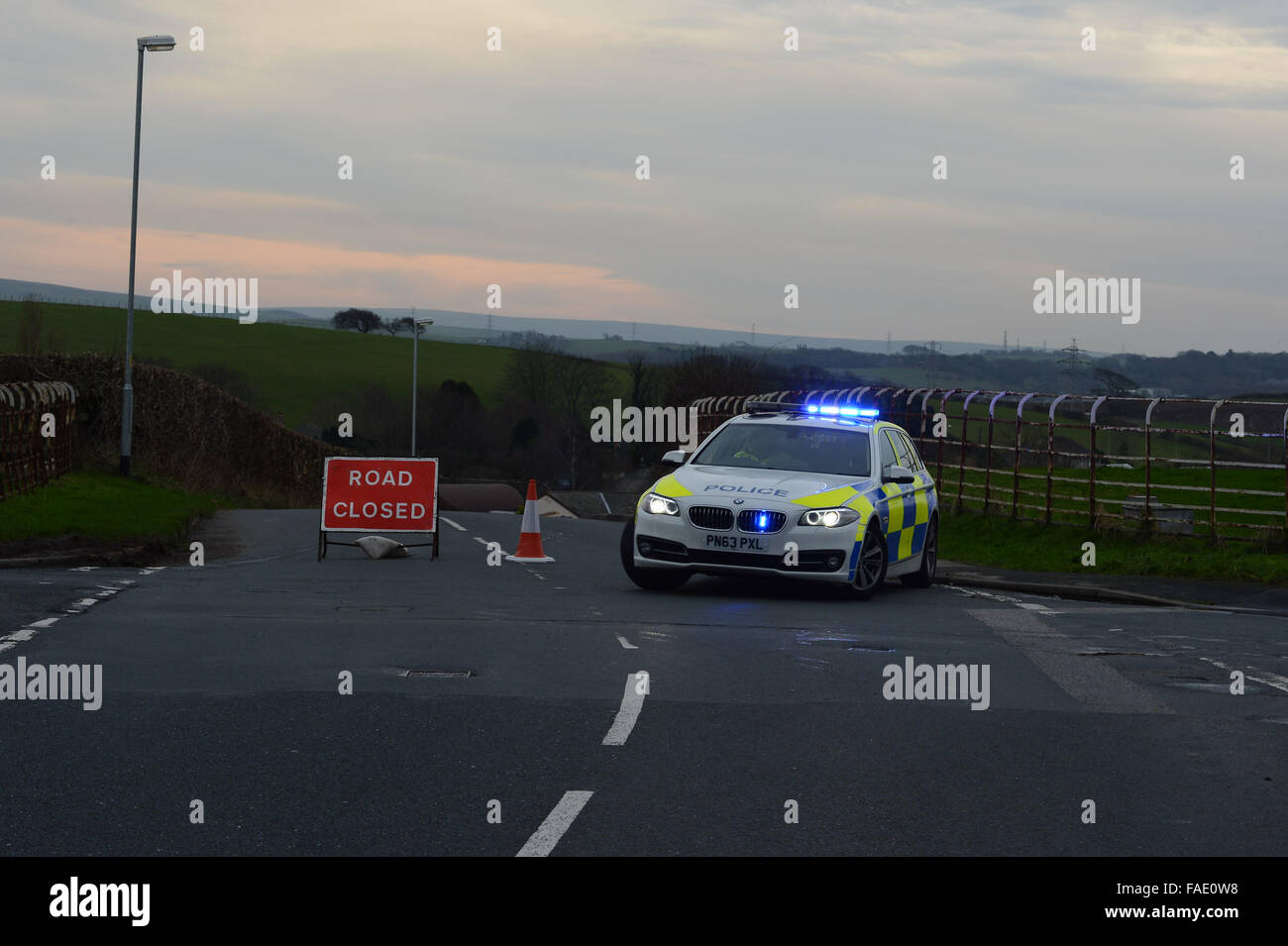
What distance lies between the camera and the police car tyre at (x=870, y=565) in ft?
49.9

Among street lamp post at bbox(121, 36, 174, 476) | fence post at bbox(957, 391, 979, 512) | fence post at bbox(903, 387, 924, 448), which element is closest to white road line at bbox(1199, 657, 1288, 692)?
fence post at bbox(957, 391, 979, 512)

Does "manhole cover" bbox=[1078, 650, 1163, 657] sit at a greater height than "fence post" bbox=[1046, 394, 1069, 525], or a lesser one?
lesser

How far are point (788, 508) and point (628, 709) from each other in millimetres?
5942

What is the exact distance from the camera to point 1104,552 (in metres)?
23.8

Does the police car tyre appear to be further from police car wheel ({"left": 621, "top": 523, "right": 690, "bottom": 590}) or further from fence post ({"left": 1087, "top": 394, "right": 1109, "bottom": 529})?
fence post ({"left": 1087, "top": 394, "right": 1109, "bottom": 529})

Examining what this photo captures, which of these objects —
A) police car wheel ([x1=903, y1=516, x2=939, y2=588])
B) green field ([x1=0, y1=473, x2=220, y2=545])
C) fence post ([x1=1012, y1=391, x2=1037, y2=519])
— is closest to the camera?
police car wheel ([x1=903, y1=516, x2=939, y2=588])

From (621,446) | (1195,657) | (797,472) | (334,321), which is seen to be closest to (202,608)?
(797,472)

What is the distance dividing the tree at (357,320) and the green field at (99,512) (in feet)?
435

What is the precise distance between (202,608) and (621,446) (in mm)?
107742

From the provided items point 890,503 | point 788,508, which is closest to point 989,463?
point 890,503

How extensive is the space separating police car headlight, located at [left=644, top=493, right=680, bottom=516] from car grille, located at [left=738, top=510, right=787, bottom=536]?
668mm

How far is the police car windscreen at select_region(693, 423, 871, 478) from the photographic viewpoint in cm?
1589

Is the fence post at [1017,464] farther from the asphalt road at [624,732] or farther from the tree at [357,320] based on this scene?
the tree at [357,320]
